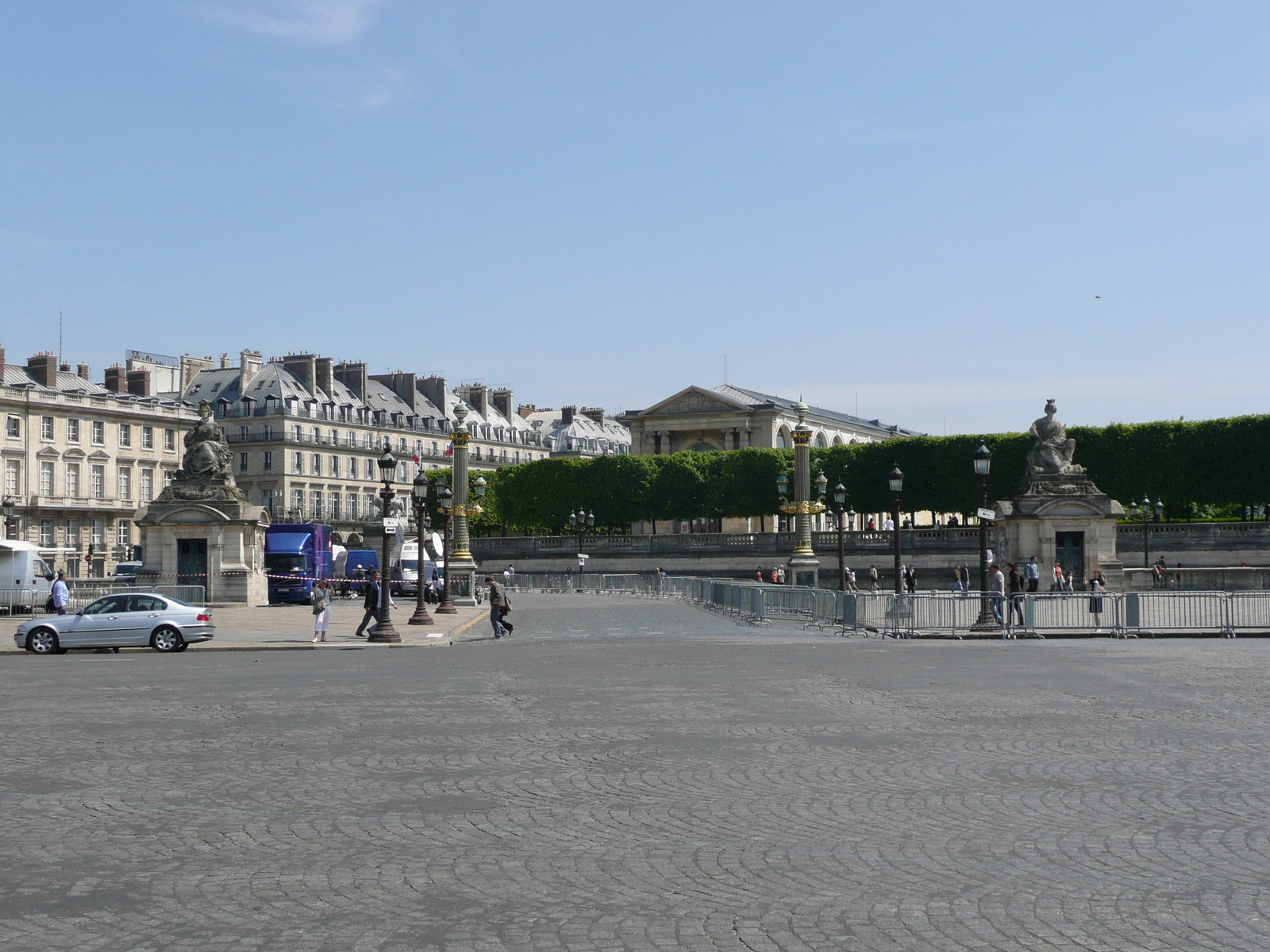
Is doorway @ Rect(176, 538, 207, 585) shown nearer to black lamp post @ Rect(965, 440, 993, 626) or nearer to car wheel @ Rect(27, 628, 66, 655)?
car wheel @ Rect(27, 628, 66, 655)

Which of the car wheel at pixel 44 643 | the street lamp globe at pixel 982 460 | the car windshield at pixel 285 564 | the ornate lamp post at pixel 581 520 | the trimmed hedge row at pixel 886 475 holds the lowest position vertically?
the car wheel at pixel 44 643

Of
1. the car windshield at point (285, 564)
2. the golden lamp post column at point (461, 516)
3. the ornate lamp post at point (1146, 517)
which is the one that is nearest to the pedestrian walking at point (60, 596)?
the car windshield at point (285, 564)

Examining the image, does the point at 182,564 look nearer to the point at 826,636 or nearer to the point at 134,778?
the point at 826,636

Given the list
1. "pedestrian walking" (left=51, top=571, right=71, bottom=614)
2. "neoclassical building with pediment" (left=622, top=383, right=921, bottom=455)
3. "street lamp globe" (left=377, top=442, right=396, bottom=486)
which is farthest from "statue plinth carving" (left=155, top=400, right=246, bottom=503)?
"neoclassical building with pediment" (left=622, top=383, right=921, bottom=455)

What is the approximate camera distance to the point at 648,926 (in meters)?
6.55

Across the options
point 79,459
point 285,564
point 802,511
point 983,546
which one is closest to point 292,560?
point 285,564

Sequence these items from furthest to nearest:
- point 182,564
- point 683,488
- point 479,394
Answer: point 479,394
point 683,488
point 182,564

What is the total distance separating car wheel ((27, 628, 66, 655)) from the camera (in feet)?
91.1

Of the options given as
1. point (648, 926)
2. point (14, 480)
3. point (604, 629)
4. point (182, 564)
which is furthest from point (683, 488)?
point (648, 926)

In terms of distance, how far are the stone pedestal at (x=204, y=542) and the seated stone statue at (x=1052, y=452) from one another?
27.1 metres

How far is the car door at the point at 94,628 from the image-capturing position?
27.9m

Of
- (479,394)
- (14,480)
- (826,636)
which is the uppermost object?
(479,394)

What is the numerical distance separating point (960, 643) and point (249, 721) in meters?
17.9

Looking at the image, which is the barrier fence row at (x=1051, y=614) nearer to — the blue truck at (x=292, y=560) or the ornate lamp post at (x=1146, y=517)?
the blue truck at (x=292, y=560)
